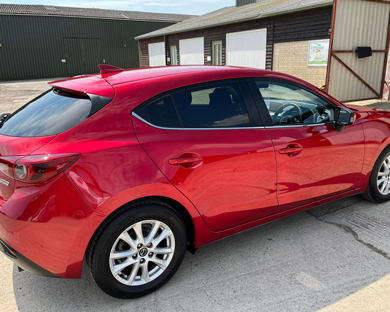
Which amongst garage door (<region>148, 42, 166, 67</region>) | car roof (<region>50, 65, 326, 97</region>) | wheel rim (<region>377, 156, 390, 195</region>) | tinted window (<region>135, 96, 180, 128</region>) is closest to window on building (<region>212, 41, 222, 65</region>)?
garage door (<region>148, 42, 166, 67</region>)

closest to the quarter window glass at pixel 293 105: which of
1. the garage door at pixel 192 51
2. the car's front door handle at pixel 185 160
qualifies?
the car's front door handle at pixel 185 160

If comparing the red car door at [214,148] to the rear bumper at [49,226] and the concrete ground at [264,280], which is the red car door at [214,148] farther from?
the rear bumper at [49,226]

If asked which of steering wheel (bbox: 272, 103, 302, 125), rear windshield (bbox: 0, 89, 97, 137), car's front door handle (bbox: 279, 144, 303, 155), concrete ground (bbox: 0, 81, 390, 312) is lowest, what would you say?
concrete ground (bbox: 0, 81, 390, 312)

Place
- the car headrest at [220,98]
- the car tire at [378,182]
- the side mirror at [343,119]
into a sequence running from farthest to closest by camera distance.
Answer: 1. the car tire at [378,182]
2. the side mirror at [343,119]
3. the car headrest at [220,98]

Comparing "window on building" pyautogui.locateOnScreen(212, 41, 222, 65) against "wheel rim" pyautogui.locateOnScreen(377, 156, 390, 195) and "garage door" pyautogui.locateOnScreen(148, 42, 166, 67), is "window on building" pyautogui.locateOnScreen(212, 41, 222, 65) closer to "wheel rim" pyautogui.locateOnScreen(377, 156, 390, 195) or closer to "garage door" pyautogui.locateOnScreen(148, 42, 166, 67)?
"garage door" pyautogui.locateOnScreen(148, 42, 166, 67)

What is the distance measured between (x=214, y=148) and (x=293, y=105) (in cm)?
118

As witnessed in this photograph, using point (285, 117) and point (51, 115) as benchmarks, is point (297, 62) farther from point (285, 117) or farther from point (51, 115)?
point (51, 115)

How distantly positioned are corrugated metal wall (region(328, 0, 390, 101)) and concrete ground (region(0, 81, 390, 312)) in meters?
9.48

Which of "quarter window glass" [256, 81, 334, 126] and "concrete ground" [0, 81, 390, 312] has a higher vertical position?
"quarter window glass" [256, 81, 334, 126]

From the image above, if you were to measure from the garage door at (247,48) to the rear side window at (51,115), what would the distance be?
13.3 metres

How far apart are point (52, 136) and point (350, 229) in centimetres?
286

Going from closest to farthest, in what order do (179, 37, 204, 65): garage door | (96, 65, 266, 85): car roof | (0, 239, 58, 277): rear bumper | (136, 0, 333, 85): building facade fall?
(0, 239, 58, 277): rear bumper → (96, 65, 266, 85): car roof → (136, 0, 333, 85): building facade → (179, 37, 204, 65): garage door

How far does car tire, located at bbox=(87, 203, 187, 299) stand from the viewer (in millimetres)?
2182

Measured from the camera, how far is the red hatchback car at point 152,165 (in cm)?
206
